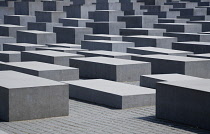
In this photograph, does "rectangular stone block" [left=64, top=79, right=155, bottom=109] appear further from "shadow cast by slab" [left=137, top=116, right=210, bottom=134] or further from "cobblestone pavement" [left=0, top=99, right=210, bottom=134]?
"shadow cast by slab" [left=137, top=116, right=210, bottom=134]

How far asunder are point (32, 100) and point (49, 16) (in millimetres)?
17583

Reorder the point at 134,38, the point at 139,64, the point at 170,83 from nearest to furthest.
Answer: the point at 170,83, the point at 139,64, the point at 134,38

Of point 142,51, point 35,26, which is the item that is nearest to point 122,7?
point 35,26

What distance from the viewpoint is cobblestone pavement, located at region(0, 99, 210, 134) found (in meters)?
7.77

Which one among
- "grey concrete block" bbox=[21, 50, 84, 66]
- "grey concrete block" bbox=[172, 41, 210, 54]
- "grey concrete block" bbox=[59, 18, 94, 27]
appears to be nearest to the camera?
"grey concrete block" bbox=[21, 50, 84, 66]

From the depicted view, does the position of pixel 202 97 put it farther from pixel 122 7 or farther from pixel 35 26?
pixel 122 7

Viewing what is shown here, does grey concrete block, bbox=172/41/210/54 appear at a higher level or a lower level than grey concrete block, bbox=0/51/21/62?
higher

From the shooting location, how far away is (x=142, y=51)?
16.6 m

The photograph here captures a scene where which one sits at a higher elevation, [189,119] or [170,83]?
[170,83]

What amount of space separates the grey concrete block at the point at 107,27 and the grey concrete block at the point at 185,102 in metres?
13.7

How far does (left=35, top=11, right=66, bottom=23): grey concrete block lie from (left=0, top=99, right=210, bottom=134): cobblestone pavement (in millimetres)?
16687

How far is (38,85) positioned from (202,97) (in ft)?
9.71

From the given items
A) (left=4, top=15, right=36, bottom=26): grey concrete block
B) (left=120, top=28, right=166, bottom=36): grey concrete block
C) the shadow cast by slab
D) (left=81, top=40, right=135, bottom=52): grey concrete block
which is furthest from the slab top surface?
(left=4, top=15, right=36, bottom=26): grey concrete block

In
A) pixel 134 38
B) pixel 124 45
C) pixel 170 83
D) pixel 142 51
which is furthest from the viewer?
pixel 134 38
